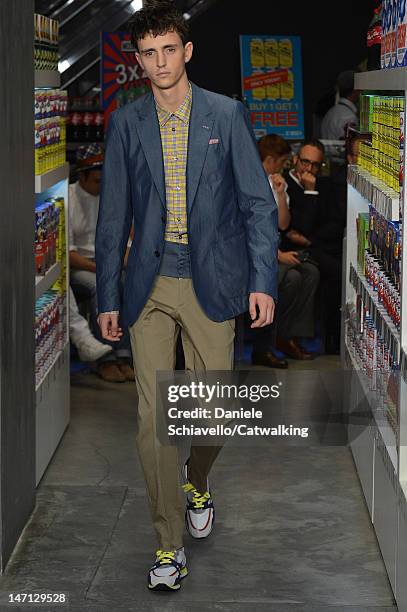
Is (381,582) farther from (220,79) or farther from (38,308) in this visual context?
(220,79)

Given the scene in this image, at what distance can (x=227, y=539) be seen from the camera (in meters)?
4.54

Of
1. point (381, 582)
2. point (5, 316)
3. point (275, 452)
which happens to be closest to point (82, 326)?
point (275, 452)

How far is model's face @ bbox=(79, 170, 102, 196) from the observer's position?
7594 mm

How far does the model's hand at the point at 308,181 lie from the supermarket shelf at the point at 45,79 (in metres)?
2.76

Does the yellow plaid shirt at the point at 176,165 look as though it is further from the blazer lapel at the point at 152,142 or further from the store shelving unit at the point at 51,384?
the store shelving unit at the point at 51,384

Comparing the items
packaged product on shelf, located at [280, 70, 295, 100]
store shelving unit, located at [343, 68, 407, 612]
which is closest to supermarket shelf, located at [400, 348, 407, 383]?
store shelving unit, located at [343, 68, 407, 612]

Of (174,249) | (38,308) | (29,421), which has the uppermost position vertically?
(174,249)

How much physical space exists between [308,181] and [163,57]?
4.38 m

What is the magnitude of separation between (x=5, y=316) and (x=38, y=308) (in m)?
1.15

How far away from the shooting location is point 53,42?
570 centimetres

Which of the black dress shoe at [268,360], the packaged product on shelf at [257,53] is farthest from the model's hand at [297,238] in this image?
the packaged product on shelf at [257,53]

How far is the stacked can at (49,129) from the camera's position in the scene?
16.9 feet

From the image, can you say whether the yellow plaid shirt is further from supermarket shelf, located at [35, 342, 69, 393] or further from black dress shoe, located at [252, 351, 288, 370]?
black dress shoe, located at [252, 351, 288, 370]

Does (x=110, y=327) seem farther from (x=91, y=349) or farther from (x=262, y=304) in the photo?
(x=91, y=349)
